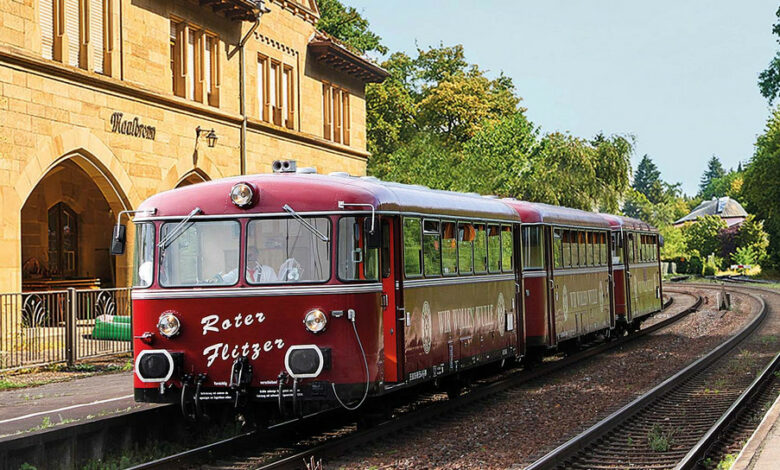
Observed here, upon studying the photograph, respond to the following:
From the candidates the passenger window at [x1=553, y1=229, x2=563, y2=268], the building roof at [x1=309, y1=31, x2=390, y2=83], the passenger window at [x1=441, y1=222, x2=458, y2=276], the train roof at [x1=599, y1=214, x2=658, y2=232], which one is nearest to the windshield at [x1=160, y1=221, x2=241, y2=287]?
the passenger window at [x1=441, y1=222, x2=458, y2=276]

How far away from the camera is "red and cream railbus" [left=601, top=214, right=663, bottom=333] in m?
24.0

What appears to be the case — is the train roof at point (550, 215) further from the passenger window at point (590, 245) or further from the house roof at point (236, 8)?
the house roof at point (236, 8)

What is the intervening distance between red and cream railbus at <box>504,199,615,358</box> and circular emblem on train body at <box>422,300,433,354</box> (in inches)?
193

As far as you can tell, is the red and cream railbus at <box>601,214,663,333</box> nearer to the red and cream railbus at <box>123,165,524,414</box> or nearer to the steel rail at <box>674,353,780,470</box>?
the steel rail at <box>674,353,780,470</box>

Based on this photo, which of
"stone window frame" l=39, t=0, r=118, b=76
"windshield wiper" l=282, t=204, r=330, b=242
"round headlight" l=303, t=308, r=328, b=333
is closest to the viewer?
"round headlight" l=303, t=308, r=328, b=333

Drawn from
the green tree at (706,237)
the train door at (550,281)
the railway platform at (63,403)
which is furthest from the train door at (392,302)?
the green tree at (706,237)

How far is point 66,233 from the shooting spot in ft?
91.5

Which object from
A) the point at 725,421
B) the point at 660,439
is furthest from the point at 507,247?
the point at 660,439

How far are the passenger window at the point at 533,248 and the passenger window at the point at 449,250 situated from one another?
13.0 feet

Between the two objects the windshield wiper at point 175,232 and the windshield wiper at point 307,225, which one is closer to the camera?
the windshield wiper at point 307,225

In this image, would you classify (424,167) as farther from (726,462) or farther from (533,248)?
(726,462)

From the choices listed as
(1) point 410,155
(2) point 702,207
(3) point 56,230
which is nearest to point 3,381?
(3) point 56,230

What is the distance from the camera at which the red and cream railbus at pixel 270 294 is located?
35.1ft

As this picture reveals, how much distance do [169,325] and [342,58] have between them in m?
25.7
